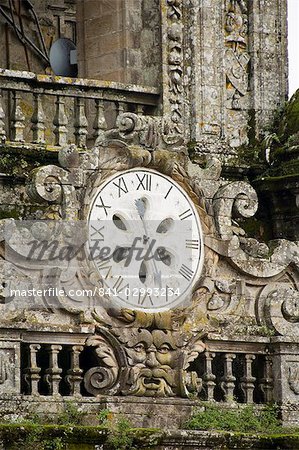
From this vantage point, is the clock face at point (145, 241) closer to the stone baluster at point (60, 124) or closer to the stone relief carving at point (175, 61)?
the stone baluster at point (60, 124)

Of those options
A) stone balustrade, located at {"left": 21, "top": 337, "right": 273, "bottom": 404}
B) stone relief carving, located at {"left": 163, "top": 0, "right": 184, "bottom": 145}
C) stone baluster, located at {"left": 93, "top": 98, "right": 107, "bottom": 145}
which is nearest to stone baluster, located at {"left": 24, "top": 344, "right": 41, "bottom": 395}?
stone balustrade, located at {"left": 21, "top": 337, "right": 273, "bottom": 404}

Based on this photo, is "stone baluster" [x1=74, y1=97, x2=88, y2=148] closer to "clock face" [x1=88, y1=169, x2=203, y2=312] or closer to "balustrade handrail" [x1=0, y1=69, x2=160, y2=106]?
"balustrade handrail" [x1=0, y1=69, x2=160, y2=106]

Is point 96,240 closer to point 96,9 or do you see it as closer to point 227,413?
point 227,413

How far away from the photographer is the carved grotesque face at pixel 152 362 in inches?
1088

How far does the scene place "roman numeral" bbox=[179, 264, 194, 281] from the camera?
28.2 metres

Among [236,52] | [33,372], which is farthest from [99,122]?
[33,372]

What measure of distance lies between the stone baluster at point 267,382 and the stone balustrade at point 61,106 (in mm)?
2856

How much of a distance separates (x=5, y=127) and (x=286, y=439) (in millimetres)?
4516

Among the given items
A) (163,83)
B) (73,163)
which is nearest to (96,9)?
(163,83)

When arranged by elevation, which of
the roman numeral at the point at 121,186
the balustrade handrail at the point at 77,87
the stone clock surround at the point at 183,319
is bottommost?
the stone clock surround at the point at 183,319

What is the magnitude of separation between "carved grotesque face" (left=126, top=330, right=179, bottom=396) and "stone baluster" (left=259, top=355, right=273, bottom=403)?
46.5 inches

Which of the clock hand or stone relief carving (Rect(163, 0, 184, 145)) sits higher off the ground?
stone relief carving (Rect(163, 0, 184, 145))

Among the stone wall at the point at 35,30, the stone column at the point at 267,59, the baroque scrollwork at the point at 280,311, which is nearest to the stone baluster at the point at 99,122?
the stone column at the point at 267,59

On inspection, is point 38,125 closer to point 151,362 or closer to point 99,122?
point 99,122
